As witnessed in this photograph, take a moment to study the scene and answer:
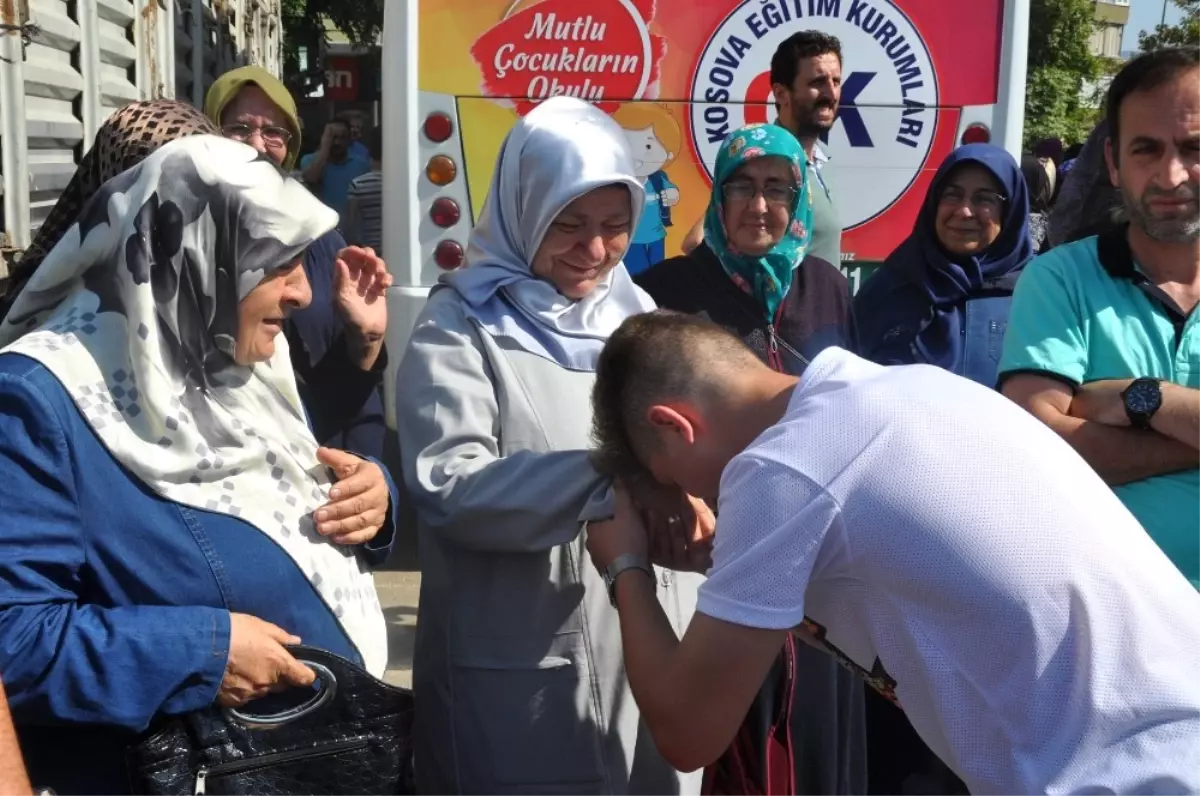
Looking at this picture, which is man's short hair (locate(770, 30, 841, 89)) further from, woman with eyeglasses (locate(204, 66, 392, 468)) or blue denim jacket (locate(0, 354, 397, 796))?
blue denim jacket (locate(0, 354, 397, 796))

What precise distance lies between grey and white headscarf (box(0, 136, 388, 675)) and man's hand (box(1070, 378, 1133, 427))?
143cm

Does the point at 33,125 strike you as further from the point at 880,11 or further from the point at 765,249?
the point at 880,11

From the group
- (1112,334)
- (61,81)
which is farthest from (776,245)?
(61,81)

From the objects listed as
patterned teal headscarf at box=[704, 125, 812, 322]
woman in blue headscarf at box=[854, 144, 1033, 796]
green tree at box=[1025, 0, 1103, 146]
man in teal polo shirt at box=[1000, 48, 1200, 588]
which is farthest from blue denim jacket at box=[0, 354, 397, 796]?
green tree at box=[1025, 0, 1103, 146]

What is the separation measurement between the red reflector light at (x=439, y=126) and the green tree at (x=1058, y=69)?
18.1 m

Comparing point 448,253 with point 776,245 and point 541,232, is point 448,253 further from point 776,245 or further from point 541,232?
point 541,232

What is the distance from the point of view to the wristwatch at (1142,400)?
2.30 m

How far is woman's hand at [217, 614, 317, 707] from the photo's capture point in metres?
1.71

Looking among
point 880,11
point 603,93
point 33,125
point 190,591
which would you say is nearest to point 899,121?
point 880,11

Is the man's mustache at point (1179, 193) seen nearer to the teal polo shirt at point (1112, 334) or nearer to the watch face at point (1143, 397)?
the teal polo shirt at point (1112, 334)

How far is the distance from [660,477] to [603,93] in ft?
11.6

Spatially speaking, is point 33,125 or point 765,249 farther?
point 33,125

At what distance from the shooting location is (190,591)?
5.71ft

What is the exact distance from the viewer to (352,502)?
2.01 meters
